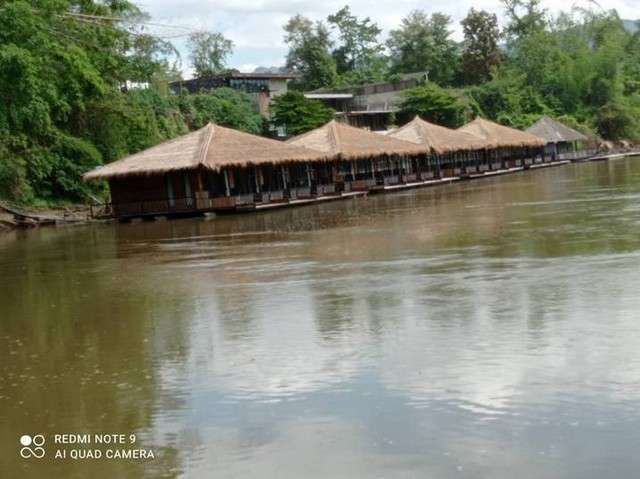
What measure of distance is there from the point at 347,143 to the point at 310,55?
39072 millimetres

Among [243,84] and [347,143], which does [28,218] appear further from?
[243,84]

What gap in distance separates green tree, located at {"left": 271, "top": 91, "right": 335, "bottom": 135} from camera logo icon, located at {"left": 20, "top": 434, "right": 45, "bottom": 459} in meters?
47.9

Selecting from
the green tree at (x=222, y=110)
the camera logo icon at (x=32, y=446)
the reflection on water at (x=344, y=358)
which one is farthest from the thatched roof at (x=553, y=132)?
the camera logo icon at (x=32, y=446)

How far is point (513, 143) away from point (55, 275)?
40.3 meters

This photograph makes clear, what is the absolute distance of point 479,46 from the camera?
81.3m

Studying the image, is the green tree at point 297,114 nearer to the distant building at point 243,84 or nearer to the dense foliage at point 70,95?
the distant building at point 243,84

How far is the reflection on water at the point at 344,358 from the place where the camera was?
6.02 m

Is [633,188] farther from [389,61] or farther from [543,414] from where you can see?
[389,61]

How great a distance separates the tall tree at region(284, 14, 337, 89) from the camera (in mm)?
73875

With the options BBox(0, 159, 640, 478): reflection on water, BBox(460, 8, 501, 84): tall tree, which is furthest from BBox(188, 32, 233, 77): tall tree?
BBox(0, 159, 640, 478): reflection on water

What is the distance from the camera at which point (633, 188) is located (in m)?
30.0

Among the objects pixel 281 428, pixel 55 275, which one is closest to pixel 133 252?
pixel 55 275

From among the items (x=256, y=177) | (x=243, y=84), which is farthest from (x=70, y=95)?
(x=243, y=84)

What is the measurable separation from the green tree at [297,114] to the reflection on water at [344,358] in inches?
1456
